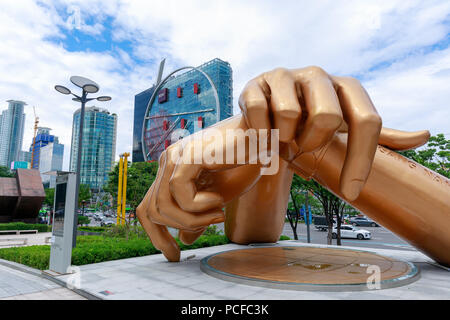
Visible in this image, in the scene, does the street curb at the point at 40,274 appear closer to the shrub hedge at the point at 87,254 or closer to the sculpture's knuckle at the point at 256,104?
the shrub hedge at the point at 87,254

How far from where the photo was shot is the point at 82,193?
42.0m

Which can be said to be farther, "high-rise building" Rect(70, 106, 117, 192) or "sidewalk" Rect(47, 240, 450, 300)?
"high-rise building" Rect(70, 106, 117, 192)

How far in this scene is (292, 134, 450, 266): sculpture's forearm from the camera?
646 centimetres

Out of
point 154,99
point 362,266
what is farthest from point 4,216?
point 154,99

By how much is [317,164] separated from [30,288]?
6.82 meters

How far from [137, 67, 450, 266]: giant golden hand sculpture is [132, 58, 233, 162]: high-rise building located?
41521 mm

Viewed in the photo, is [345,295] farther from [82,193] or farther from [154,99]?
[154,99]

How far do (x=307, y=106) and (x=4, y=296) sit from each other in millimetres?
6832

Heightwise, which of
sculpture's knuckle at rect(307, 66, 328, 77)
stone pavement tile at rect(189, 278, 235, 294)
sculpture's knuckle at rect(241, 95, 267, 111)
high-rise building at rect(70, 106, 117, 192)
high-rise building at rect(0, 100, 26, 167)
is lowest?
stone pavement tile at rect(189, 278, 235, 294)

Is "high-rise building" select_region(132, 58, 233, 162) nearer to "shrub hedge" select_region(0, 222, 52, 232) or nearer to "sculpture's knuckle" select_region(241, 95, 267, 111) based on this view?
"shrub hedge" select_region(0, 222, 52, 232)

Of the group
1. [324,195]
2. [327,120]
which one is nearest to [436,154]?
[324,195]

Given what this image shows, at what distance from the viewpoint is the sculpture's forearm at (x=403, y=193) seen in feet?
21.2

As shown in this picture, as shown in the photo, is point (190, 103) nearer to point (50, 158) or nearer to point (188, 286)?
point (188, 286)

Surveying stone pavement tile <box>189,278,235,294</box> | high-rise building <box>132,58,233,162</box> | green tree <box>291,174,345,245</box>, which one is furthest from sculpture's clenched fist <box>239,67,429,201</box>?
high-rise building <box>132,58,233,162</box>
